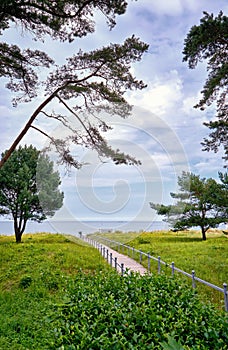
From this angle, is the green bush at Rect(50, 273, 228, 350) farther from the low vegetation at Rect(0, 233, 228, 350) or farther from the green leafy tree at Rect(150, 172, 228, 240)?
the green leafy tree at Rect(150, 172, 228, 240)

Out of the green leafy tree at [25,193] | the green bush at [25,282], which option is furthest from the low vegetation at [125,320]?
the green leafy tree at [25,193]

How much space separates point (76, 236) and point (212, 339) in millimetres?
28428

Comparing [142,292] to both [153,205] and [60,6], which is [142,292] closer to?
[60,6]

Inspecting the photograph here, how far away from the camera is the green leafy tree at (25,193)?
86.4 feet

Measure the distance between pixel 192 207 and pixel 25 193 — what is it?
48.2 ft

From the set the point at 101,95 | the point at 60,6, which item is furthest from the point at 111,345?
the point at 101,95

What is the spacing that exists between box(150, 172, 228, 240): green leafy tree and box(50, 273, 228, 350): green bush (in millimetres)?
24354

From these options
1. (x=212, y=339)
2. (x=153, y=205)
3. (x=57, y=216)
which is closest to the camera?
(x=212, y=339)

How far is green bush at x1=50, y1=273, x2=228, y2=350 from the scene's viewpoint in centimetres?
288

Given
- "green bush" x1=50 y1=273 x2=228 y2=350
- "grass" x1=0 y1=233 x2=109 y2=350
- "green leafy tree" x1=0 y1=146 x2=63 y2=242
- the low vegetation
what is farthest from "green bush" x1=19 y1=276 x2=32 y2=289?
"green leafy tree" x1=0 y1=146 x2=63 y2=242

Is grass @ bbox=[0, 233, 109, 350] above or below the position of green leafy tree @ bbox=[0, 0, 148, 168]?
below

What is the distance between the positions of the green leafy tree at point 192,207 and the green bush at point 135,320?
79.9ft

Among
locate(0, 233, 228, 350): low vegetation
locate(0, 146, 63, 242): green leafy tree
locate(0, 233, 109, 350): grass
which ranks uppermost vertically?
locate(0, 146, 63, 242): green leafy tree

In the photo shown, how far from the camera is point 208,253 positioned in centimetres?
1761
